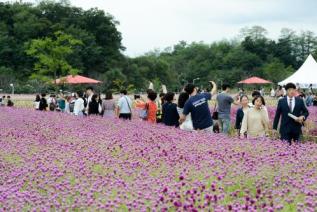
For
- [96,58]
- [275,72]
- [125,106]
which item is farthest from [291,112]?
[275,72]

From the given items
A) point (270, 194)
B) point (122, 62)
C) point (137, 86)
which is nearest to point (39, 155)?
point (270, 194)

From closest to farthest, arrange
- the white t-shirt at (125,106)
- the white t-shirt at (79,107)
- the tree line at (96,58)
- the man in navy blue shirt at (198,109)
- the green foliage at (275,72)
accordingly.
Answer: the man in navy blue shirt at (198,109), the white t-shirt at (125,106), the white t-shirt at (79,107), the tree line at (96,58), the green foliage at (275,72)

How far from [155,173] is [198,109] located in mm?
4245

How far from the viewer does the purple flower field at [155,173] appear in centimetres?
444

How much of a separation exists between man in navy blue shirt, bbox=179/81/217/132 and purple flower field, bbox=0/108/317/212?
2.79 feet

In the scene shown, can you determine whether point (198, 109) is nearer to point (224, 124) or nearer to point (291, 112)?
point (291, 112)

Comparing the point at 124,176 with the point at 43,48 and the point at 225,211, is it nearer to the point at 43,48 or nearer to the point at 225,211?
the point at 225,211

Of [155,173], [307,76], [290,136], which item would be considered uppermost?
[307,76]

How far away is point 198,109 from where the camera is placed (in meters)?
9.99

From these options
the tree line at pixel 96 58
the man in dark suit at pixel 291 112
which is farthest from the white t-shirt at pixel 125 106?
the tree line at pixel 96 58

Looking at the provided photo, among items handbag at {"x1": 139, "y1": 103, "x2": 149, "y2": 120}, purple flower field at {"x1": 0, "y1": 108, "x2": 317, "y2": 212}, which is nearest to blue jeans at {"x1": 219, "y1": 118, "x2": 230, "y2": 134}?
handbag at {"x1": 139, "y1": 103, "x2": 149, "y2": 120}

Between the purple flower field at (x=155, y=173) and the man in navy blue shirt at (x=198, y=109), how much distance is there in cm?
85

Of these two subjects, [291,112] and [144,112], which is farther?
[144,112]

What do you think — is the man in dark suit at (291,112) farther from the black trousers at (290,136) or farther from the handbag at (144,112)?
the handbag at (144,112)
